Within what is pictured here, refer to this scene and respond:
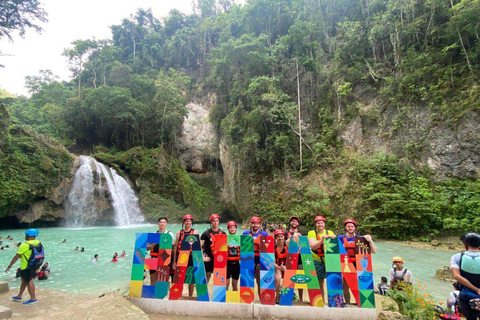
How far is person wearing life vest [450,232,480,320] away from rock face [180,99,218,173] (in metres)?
26.0

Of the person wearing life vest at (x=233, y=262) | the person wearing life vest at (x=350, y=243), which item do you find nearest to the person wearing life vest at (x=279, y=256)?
the person wearing life vest at (x=233, y=262)

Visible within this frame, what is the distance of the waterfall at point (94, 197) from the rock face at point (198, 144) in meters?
9.34

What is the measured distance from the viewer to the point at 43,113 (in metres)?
28.9

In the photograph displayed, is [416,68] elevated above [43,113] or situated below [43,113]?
below

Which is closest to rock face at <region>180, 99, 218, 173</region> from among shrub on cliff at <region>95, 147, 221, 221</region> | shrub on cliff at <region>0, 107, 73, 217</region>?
shrub on cliff at <region>95, 147, 221, 221</region>

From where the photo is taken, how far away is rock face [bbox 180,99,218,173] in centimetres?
2989

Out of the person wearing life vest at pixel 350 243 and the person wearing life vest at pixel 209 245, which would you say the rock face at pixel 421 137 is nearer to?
the person wearing life vest at pixel 350 243

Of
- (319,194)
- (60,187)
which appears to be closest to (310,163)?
(319,194)

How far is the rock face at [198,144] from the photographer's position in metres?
29.9

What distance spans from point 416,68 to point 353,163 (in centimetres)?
659

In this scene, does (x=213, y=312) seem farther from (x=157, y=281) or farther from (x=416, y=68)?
(x=416, y=68)

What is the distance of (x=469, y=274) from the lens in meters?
2.59

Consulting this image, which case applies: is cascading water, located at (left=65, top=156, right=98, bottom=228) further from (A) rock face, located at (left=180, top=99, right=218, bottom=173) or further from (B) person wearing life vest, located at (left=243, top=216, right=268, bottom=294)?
(B) person wearing life vest, located at (left=243, top=216, right=268, bottom=294)

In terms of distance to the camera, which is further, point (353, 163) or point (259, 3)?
point (259, 3)
